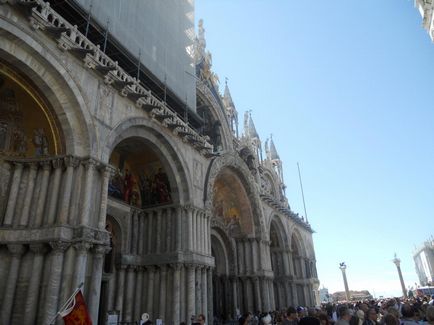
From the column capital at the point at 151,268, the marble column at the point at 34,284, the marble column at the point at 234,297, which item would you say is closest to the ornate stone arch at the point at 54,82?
the marble column at the point at 34,284

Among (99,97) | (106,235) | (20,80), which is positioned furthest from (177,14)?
(106,235)

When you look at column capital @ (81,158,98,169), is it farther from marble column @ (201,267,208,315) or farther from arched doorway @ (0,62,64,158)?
marble column @ (201,267,208,315)

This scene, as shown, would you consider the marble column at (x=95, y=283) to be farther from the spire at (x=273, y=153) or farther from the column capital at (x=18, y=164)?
the spire at (x=273, y=153)

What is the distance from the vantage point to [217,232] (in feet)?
75.0

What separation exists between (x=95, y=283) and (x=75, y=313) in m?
3.73

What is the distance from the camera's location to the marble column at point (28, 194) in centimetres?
1034

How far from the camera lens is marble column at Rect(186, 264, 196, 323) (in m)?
14.4

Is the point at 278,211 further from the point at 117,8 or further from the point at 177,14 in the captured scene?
the point at 117,8

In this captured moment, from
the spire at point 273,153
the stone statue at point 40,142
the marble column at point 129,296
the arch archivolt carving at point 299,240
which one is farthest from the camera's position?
the spire at point 273,153

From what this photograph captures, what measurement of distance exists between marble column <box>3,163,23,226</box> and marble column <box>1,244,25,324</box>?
866 millimetres

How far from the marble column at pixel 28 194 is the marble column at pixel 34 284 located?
3.03 ft

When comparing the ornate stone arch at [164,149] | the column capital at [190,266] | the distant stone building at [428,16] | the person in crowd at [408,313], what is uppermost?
the distant stone building at [428,16]

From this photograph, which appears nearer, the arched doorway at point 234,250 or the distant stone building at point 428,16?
the distant stone building at point 428,16

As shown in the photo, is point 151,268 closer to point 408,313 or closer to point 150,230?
point 150,230
